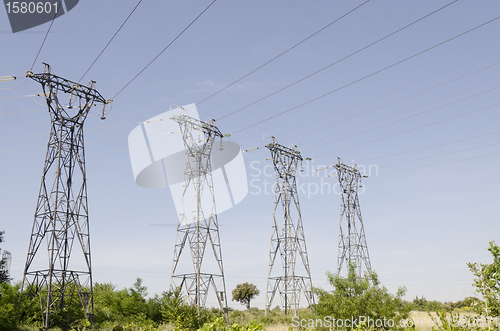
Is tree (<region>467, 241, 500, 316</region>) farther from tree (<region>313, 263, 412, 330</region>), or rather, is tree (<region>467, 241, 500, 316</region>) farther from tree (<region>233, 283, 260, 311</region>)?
tree (<region>233, 283, 260, 311</region>)

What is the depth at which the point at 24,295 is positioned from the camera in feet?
74.7

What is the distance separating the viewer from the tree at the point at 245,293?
2960 inches

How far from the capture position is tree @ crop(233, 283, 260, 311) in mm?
75188

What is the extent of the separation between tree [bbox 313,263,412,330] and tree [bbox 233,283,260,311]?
58.7m

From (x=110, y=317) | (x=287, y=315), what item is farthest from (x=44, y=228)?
(x=287, y=315)

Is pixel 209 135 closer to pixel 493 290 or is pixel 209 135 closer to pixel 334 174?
pixel 334 174

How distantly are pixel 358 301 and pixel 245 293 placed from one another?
60171 mm

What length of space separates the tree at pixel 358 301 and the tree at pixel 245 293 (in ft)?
193

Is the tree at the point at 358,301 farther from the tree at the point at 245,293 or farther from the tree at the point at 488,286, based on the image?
the tree at the point at 245,293

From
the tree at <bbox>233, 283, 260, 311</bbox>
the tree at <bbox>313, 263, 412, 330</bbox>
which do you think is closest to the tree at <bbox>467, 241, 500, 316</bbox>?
the tree at <bbox>313, 263, 412, 330</bbox>

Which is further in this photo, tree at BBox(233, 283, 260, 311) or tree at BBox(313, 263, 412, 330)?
tree at BBox(233, 283, 260, 311)

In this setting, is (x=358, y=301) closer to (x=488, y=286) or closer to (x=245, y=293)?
(x=488, y=286)

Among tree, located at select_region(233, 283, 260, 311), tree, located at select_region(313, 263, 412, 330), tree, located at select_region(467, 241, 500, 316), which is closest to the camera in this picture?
tree, located at select_region(467, 241, 500, 316)

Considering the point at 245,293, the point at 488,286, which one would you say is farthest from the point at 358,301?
the point at 245,293
